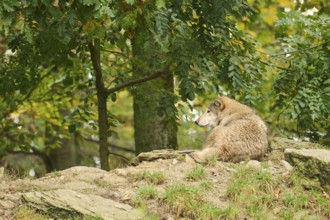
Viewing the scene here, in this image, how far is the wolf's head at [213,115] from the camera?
1088 centimetres

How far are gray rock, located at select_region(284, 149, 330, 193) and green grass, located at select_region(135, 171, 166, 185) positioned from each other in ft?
5.68

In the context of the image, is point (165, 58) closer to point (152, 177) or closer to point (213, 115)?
point (213, 115)

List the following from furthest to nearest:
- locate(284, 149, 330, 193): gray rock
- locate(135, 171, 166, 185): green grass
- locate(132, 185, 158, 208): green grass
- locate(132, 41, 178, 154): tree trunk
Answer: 1. locate(132, 41, 178, 154): tree trunk
2. locate(135, 171, 166, 185): green grass
3. locate(284, 149, 330, 193): gray rock
4. locate(132, 185, 158, 208): green grass

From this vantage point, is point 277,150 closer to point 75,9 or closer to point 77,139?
point 75,9

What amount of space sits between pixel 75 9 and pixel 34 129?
10.5 m

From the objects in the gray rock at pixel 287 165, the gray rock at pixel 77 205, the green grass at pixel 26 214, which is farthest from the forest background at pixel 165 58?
the green grass at pixel 26 214

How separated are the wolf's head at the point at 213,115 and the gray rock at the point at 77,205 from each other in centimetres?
372

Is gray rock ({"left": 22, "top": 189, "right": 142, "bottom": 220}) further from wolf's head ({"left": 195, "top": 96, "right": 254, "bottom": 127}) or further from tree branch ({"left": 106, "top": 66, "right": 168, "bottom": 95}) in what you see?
tree branch ({"left": 106, "top": 66, "right": 168, "bottom": 95})

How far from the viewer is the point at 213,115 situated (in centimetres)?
1104

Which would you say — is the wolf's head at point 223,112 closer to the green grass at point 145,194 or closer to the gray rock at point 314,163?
the gray rock at point 314,163

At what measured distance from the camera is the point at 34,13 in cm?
730

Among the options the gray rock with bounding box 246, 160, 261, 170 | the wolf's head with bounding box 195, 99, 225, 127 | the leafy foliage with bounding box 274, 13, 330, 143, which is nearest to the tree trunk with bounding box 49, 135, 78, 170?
the wolf's head with bounding box 195, 99, 225, 127

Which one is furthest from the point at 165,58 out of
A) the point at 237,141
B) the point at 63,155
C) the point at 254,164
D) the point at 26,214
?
the point at 63,155

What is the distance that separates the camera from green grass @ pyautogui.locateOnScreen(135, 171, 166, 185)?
812 cm
